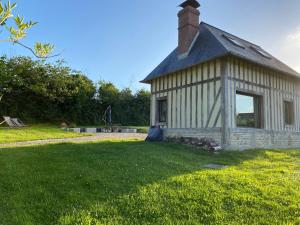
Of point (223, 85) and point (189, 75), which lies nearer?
point (223, 85)

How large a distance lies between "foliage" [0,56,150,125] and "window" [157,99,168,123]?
7.92 metres

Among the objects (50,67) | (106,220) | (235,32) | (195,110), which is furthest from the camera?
(50,67)

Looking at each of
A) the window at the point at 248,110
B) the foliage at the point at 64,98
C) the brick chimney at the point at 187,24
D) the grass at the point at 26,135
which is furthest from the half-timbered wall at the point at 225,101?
the foliage at the point at 64,98

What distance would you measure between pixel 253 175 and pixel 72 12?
7.91 metres

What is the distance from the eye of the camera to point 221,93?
824 cm

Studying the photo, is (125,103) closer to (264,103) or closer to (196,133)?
(196,133)

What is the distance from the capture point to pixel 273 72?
10.1 meters

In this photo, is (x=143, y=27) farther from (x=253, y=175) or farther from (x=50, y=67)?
(x=50, y=67)

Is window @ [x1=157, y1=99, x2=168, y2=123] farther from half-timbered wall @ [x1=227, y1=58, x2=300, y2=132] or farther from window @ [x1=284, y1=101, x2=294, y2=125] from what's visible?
window @ [x1=284, y1=101, x2=294, y2=125]

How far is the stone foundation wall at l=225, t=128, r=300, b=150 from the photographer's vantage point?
8.24 m

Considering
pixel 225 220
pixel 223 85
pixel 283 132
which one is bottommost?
pixel 225 220

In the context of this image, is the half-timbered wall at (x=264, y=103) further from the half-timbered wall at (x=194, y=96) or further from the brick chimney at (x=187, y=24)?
the brick chimney at (x=187, y=24)

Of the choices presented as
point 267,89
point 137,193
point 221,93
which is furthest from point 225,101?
point 137,193

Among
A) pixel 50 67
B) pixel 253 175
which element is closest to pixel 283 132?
pixel 253 175
